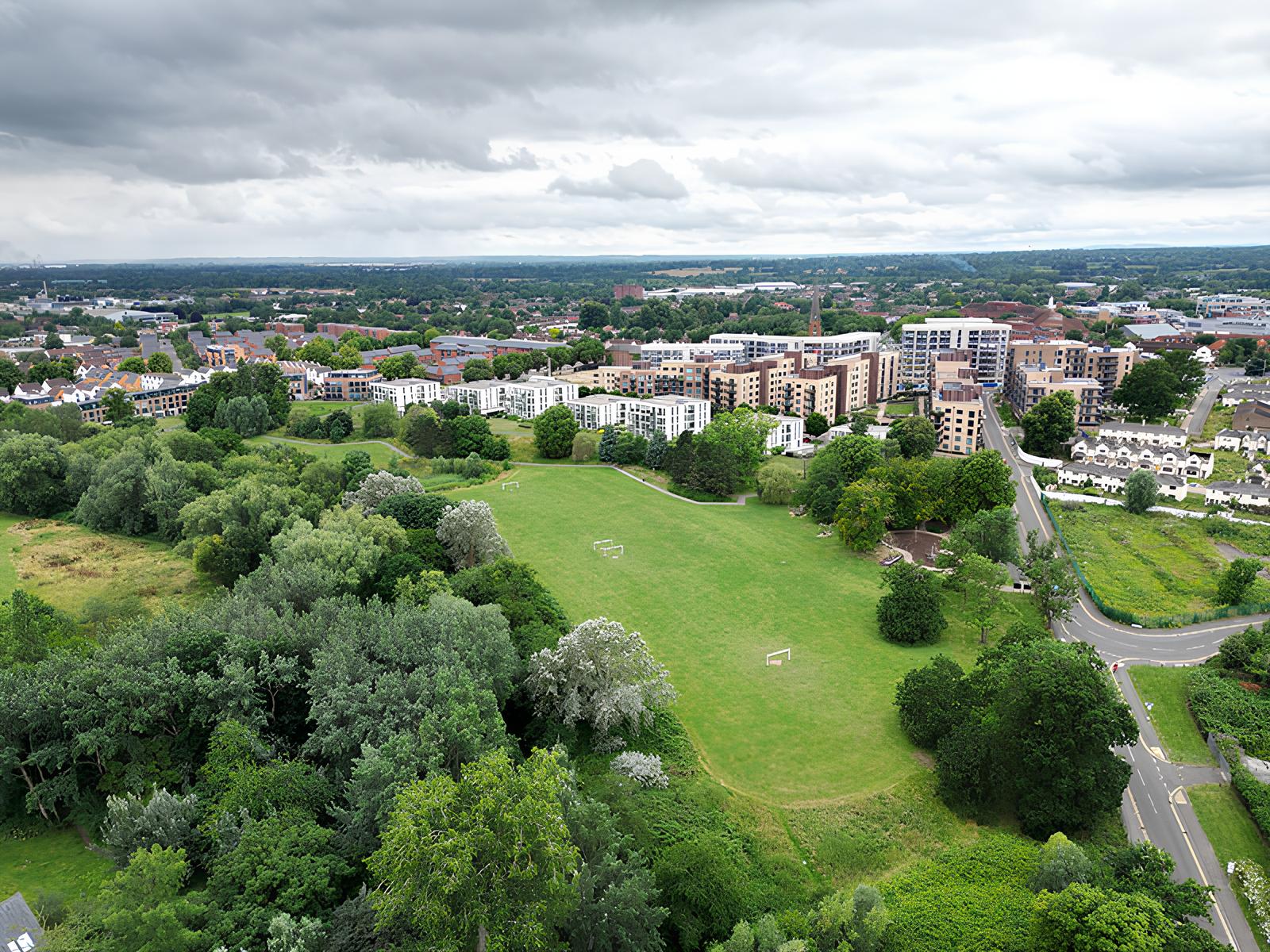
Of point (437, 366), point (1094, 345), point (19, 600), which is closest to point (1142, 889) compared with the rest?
point (19, 600)

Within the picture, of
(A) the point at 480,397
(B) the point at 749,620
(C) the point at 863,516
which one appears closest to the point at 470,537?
(B) the point at 749,620

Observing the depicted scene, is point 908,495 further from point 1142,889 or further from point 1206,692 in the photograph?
point 1142,889

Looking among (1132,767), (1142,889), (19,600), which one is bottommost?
(1132,767)

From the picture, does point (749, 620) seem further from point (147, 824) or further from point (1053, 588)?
point (147, 824)

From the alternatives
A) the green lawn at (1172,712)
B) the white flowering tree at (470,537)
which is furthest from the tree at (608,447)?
the green lawn at (1172,712)

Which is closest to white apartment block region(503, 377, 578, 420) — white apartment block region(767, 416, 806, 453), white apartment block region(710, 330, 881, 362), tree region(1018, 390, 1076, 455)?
white apartment block region(767, 416, 806, 453)

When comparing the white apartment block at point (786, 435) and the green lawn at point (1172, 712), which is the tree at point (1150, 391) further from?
the green lawn at point (1172, 712)
